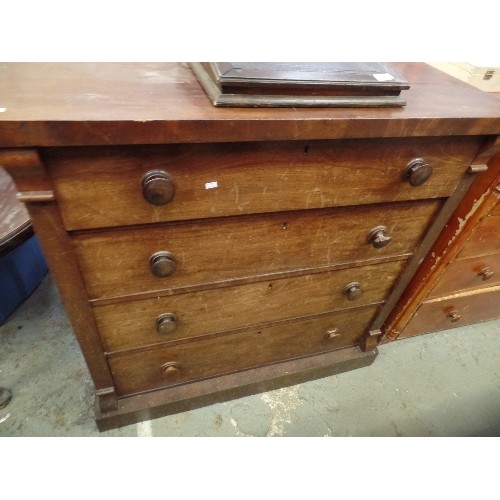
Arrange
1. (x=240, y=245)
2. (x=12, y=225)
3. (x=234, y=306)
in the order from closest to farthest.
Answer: (x=240, y=245)
(x=234, y=306)
(x=12, y=225)

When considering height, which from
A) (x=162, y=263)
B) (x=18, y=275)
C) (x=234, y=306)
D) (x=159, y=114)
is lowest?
(x=18, y=275)

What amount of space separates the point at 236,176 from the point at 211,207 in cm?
8

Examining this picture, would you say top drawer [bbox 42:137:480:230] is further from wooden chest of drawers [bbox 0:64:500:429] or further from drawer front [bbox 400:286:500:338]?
drawer front [bbox 400:286:500:338]

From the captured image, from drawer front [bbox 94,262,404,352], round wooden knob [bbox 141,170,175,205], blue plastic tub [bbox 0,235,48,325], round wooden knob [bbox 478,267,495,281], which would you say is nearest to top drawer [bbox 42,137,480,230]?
round wooden knob [bbox 141,170,175,205]

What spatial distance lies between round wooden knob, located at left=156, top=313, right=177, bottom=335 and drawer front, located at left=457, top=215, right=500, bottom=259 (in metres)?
1.01

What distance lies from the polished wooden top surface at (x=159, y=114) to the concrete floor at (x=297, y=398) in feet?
3.45

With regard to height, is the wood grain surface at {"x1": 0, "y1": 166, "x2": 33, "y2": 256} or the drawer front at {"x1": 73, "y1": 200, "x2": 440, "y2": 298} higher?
the drawer front at {"x1": 73, "y1": 200, "x2": 440, "y2": 298}

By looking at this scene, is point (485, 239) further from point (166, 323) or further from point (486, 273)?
point (166, 323)

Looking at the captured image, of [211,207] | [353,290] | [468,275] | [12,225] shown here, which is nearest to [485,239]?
[468,275]

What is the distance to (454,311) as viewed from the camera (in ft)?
4.82

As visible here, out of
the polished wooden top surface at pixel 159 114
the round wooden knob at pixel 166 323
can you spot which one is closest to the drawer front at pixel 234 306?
the round wooden knob at pixel 166 323

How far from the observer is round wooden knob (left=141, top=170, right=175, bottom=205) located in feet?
1.88

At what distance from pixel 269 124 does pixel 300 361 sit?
990 mm

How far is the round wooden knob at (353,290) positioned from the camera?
1.01 metres
